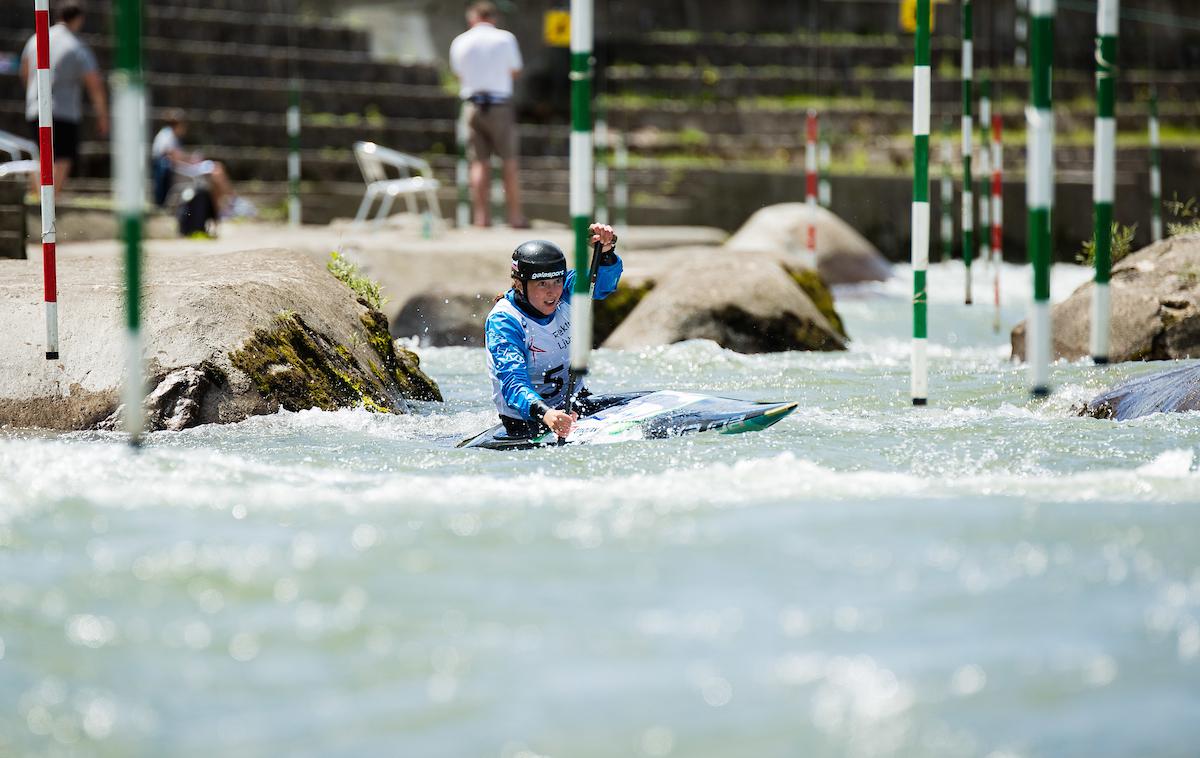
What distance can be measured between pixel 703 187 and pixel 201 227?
6.13m

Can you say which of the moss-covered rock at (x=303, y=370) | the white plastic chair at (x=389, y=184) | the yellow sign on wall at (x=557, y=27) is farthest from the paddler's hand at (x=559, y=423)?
the yellow sign on wall at (x=557, y=27)

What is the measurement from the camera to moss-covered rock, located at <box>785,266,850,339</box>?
11370 millimetres

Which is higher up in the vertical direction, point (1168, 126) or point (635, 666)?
point (1168, 126)

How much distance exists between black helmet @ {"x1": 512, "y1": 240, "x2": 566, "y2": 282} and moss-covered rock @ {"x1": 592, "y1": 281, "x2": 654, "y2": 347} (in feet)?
14.5

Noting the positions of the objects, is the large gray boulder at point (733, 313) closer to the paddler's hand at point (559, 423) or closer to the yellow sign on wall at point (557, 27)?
the paddler's hand at point (559, 423)

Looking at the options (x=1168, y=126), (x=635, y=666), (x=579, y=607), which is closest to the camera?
(x=635, y=666)

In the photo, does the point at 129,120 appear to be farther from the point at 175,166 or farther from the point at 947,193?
the point at 947,193

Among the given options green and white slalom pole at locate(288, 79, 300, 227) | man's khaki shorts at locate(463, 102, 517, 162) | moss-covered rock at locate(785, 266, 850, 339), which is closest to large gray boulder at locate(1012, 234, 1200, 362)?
moss-covered rock at locate(785, 266, 850, 339)

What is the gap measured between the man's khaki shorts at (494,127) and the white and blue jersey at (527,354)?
5.74 meters

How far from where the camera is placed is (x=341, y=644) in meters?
3.50

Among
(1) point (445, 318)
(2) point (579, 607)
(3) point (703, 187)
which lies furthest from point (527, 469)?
(3) point (703, 187)

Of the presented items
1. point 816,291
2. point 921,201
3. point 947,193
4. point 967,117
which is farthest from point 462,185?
point 921,201

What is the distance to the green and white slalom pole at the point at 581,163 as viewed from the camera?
5152 millimetres

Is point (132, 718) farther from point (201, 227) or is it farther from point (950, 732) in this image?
point (201, 227)
